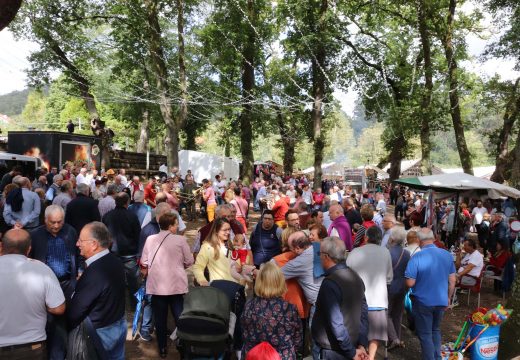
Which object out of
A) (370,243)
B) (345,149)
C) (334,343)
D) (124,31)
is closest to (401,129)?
(124,31)

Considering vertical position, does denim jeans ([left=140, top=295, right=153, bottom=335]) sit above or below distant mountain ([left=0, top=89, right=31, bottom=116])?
below

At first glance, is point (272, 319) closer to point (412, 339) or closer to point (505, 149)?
point (412, 339)

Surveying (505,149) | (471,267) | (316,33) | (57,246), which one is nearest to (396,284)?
(471,267)

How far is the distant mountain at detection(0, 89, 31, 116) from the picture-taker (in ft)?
554

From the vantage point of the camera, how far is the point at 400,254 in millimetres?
5445

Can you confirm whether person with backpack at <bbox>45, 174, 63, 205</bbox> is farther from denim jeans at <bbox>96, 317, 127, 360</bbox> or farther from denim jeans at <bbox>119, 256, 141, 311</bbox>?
denim jeans at <bbox>96, 317, 127, 360</bbox>

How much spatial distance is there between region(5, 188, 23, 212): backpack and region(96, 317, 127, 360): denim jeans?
13.9ft

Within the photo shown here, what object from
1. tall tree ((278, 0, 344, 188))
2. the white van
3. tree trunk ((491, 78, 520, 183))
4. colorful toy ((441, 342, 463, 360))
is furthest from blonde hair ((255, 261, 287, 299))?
tree trunk ((491, 78, 520, 183))

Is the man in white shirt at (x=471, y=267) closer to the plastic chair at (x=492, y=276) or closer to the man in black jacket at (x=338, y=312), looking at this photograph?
the plastic chair at (x=492, y=276)

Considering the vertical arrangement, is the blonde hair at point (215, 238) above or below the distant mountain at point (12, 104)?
below

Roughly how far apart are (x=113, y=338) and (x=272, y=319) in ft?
4.26

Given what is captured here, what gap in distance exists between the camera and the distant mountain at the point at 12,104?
169 meters

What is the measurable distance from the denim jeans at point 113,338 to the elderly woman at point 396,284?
3.38m

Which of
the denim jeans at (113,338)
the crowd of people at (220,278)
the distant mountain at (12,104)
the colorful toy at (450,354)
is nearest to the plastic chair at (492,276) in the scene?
the crowd of people at (220,278)
